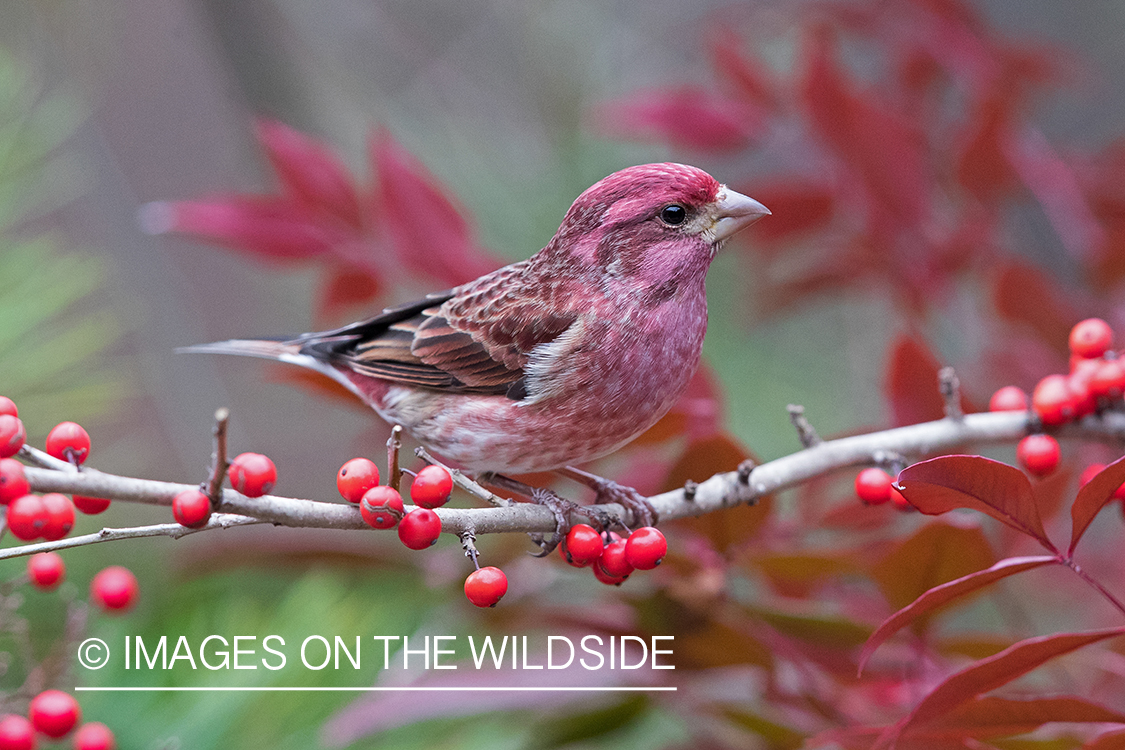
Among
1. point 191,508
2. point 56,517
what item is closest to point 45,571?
point 56,517

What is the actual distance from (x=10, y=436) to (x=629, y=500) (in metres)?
0.60

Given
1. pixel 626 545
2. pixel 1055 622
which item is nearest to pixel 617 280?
pixel 626 545

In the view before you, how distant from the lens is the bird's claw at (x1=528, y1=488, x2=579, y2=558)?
91cm

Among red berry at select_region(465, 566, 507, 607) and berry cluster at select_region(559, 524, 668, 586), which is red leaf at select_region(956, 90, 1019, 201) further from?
red berry at select_region(465, 566, 507, 607)

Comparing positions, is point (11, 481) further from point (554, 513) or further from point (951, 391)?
point (951, 391)

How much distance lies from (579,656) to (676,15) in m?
3.41

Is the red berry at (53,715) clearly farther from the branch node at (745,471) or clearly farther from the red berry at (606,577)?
the branch node at (745,471)

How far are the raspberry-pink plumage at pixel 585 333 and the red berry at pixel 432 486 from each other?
10.8 inches

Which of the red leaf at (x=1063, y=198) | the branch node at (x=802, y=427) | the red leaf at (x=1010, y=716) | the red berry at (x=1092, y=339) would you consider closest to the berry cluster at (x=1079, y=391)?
the red berry at (x=1092, y=339)

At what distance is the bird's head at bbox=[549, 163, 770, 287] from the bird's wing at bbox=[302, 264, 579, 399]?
0.26ft

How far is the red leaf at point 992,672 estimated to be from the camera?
0.72 metres

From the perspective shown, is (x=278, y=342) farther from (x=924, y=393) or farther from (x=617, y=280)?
(x=924, y=393)

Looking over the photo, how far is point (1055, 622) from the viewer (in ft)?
8.41

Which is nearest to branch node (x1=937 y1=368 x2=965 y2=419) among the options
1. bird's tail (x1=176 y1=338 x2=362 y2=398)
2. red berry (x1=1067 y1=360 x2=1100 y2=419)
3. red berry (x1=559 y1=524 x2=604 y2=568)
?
red berry (x1=1067 y1=360 x2=1100 y2=419)
